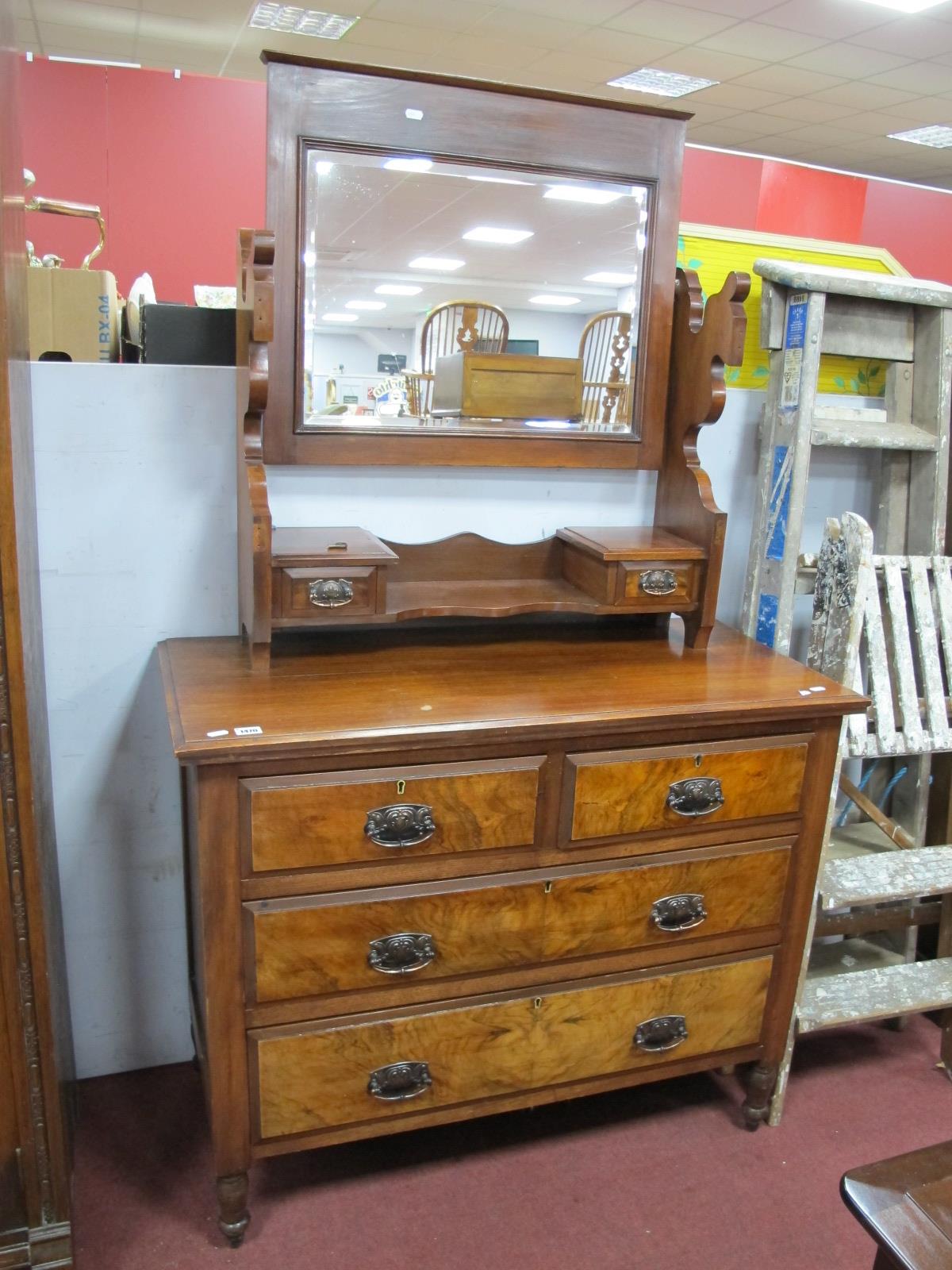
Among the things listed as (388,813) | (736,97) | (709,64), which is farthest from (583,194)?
(736,97)

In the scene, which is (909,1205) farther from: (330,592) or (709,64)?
(709,64)

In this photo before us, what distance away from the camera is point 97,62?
20.9ft

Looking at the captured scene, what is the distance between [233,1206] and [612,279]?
178 cm

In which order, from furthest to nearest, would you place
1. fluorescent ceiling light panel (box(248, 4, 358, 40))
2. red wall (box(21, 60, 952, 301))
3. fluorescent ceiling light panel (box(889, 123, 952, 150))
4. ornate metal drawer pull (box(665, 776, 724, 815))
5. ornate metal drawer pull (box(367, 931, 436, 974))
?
1. fluorescent ceiling light panel (box(889, 123, 952, 150))
2. red wall (box(21, 60, 952, 301))
3. fluorescent ceiling light panel (box(248, 4, 358, 40))
4. ornate metal drawer pull (box(665, 776, 724, 815))
5. ornate metal drawer pull (box(367, 931, 436, 974))

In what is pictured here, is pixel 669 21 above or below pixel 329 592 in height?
above

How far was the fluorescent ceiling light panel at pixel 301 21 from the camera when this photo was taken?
569 cm

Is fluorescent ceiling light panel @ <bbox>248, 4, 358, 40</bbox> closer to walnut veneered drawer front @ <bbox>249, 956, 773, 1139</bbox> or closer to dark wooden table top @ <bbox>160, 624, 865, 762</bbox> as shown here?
dark wooden table top @ <bbox>160, 624, 865, 762</bbox>

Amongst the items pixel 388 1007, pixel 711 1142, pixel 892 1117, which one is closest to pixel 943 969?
pixel 892 1117

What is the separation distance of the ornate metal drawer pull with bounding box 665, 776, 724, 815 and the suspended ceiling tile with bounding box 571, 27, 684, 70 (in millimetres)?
5669

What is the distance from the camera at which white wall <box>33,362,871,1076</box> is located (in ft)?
5.91

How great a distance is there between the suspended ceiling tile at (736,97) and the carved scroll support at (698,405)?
5863 millimetres

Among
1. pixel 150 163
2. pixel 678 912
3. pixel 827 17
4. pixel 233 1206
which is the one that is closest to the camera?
pixel 233 1206

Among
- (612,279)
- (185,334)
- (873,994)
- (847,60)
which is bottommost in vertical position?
(873,994)

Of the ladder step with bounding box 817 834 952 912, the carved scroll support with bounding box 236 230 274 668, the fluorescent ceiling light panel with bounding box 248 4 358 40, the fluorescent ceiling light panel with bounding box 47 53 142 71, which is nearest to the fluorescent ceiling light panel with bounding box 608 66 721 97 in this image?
the fluorescent ceiling light panel with bounding box 248 4 358 40
